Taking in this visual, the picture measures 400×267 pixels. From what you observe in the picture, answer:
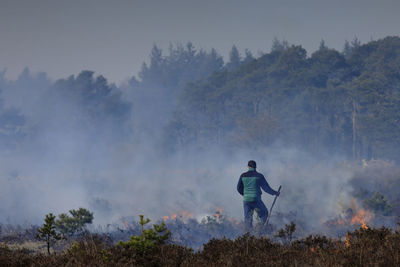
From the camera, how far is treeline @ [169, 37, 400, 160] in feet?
158

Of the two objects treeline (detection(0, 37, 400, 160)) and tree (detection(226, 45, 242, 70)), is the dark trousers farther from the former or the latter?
tree (detection(226, 45, 242, 70))

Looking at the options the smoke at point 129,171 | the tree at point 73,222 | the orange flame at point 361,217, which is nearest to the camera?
the tree at point 73,222

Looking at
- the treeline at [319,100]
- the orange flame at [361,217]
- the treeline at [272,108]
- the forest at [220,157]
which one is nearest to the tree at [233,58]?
the forest at [220,157]

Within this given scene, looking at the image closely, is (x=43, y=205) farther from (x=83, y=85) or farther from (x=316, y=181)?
(x=83, y=85)

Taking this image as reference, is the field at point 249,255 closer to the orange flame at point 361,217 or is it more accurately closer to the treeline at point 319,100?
the orange flame at point 361,217

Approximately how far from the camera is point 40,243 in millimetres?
14273

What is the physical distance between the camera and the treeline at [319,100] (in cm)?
4819

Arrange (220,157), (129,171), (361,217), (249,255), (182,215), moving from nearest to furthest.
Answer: (249,255), (361,217), (182,215), (129,171), (220,157)

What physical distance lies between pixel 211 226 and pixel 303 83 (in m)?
37.5

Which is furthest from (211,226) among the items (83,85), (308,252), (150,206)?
(83,85)

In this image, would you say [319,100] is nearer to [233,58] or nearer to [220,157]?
[220,157]

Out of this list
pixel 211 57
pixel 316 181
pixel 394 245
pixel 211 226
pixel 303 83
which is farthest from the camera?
pixel 211 57

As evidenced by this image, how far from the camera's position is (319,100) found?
51.2 meters

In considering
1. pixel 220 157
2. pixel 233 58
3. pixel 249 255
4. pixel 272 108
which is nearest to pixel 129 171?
pixel 220 157
